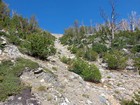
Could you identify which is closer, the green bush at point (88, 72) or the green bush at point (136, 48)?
the green bush at point (88, 72)

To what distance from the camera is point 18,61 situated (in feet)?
42.1

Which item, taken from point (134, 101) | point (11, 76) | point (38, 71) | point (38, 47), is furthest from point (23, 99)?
point (38, 47)

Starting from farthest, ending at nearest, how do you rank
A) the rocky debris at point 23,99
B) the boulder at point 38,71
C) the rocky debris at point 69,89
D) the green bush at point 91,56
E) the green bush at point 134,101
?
the green bush at point 91,56 → the boulder at point 38,71 → the green bush at point 134,101 → the rocky debris at point 69,89 → the rocky debris at point 23,99

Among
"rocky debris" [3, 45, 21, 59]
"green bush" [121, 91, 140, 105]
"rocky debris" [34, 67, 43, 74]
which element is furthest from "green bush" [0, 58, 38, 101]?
"green bush" [121, 91, 140, 105]

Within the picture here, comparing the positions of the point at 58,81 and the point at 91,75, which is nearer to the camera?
the point at 58,81

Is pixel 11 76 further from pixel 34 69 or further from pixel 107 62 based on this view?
pixel 107 62

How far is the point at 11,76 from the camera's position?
11359 millimetres

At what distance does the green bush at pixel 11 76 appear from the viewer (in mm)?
10112

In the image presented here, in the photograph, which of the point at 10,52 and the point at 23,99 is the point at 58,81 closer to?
the point at 23,99

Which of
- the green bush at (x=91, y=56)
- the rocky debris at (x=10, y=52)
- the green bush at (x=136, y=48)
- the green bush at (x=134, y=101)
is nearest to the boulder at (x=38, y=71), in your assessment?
the rocky debris at (x=10, y=52)

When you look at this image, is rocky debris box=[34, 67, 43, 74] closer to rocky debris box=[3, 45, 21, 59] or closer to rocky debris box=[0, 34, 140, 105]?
rocky debris box=[0, 34, 140, 105]

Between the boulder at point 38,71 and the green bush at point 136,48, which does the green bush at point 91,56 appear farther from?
the boulder at point 38,71

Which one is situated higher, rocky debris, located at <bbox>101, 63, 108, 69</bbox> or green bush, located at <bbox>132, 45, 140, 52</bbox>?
green bush, located at <bbox>132, 45, 140, 52</bbox>

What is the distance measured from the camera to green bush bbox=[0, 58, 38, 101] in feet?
33.2
